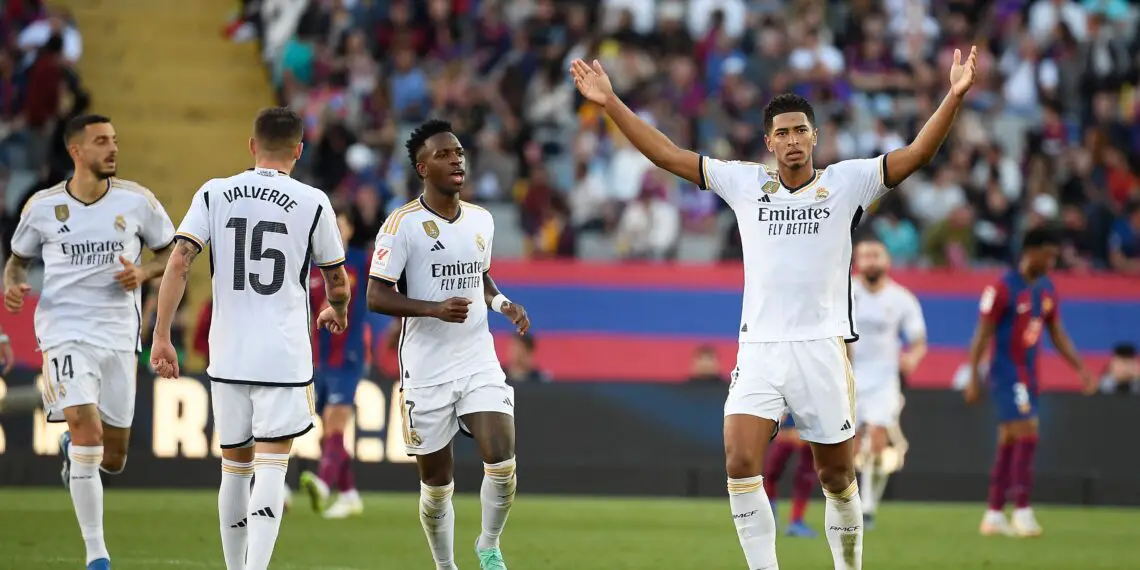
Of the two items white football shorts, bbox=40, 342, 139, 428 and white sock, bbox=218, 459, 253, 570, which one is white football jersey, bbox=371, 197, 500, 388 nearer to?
white sock, bbox=218, 459, 253, 570

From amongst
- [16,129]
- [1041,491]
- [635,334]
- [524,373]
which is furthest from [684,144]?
[16,129]

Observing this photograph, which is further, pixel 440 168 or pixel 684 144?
pixel 684 144

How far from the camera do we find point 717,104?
Answer: 22875 mm

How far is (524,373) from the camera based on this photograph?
18891 millimetres

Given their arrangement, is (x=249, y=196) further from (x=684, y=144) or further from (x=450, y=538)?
(x=684, y=144)

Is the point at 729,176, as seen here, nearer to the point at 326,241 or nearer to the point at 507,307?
the point at 507,307

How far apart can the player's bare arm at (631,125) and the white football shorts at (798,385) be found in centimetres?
101

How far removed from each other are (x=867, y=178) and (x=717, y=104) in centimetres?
1422

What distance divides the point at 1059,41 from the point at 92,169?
17.4 meters

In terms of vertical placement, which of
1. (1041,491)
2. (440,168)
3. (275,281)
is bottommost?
(1041,491)

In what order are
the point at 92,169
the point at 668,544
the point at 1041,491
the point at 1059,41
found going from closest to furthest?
the point at 92,169 < the point at 668,544 < the point at 1041,491 < the point at 1059,41

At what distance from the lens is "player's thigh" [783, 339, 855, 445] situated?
8633 mm

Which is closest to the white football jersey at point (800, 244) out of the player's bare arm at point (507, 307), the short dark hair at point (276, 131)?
the player's bare arm at point (507, 307)

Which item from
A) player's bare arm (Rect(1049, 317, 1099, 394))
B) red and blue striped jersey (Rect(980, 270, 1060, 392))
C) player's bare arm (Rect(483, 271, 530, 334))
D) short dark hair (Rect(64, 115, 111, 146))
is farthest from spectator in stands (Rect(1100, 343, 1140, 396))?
short dark hair (Rect(64, 115, 111, 146))
